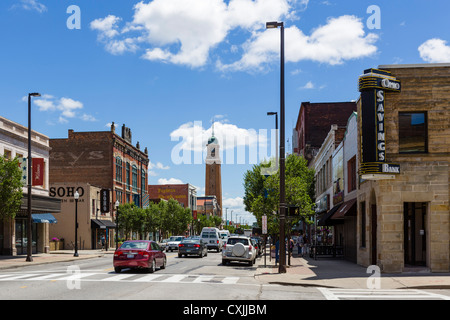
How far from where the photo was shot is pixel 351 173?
32125 mm

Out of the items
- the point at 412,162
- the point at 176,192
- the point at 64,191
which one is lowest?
the point at 176,192

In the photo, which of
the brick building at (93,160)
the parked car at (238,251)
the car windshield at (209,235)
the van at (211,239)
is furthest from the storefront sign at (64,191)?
the parked car at (238,251)

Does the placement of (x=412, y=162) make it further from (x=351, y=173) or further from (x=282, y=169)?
(x=351, y=173)

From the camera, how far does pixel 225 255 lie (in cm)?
3073

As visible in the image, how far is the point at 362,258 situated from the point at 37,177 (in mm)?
25461

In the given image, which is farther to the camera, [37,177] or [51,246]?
[51,246]

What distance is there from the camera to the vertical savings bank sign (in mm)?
22869

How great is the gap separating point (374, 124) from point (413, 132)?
6.70ft

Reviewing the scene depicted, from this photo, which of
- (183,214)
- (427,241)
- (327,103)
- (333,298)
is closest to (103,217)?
(183,214)

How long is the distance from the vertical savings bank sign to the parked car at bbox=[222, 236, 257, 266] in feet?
31.6

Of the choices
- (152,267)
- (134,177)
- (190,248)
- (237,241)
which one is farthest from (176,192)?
(152,267)

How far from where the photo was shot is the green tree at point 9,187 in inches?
1247
